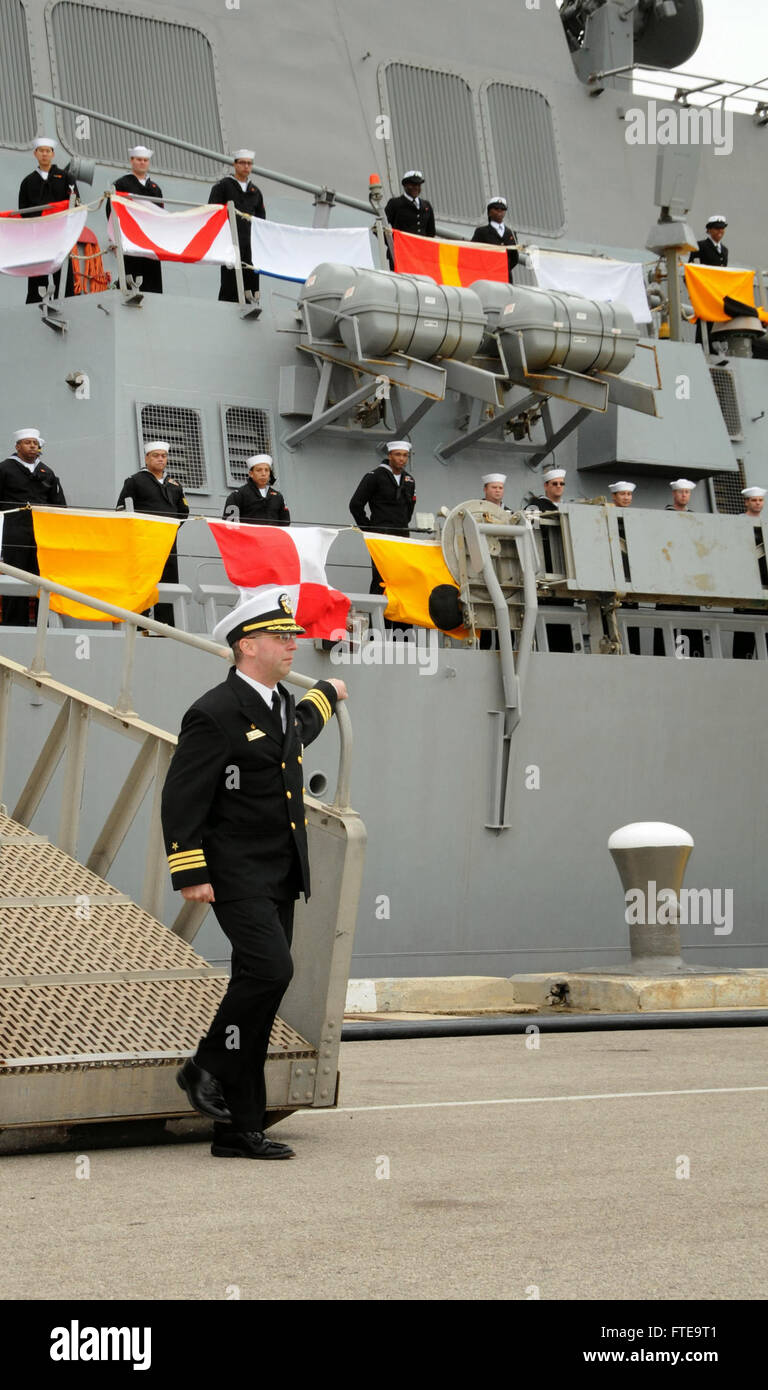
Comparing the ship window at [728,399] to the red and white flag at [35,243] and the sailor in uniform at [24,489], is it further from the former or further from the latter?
the sailor in uniform at [24,489]

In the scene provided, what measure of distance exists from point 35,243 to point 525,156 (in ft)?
21.8

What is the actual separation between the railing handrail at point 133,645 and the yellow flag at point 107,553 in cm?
364

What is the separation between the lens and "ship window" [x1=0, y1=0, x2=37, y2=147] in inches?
598

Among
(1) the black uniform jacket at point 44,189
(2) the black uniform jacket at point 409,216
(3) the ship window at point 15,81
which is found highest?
(3) the ship window at point 15,81

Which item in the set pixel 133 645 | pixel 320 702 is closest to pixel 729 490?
pixel 133 645

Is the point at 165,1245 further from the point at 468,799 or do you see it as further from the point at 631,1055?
the point at 468,799

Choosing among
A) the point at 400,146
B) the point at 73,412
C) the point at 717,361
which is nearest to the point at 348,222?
the point at 400,146

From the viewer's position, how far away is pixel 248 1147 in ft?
16.8

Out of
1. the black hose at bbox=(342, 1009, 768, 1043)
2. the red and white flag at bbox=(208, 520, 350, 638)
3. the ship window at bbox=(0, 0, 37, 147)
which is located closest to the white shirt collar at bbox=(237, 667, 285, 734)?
the black hose at bbox=(342, 1009, 768, 1043)

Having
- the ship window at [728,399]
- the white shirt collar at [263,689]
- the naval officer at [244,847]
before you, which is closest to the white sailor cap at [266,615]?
the naval officer at [244,847]

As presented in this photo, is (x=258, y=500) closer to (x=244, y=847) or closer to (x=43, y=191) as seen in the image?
(x=43, y=191)

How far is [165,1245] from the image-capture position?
3.79 meters

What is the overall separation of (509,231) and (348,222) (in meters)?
1.75

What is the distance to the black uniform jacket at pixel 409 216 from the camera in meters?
15.1
